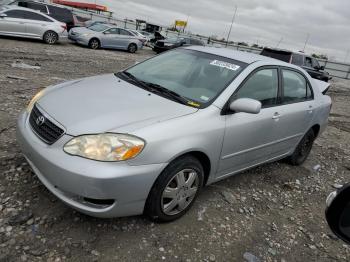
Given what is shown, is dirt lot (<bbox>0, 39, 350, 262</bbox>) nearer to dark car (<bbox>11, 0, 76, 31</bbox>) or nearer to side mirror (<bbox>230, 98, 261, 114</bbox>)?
side mirror (<bbox>230, 98, 261, 114</bbox>)

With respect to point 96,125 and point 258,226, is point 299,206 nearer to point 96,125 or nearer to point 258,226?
point 258,226

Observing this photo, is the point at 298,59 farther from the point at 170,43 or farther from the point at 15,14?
the point at 15,14

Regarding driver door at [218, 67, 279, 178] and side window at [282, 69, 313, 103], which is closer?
driver door at [218, 67, 279, 178]

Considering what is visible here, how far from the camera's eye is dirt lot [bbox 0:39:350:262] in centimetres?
284

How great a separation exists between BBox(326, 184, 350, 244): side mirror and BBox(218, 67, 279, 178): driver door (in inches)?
77.2

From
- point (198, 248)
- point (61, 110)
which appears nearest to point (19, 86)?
point (61, 110)

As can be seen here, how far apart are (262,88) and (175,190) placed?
1.67 metres

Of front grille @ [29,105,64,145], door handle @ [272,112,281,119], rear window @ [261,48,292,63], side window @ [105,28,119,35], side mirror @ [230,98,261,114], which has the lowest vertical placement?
side window @ [105,28,119,35]

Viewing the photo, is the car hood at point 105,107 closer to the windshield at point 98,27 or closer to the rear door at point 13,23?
the rear door at point 13,23

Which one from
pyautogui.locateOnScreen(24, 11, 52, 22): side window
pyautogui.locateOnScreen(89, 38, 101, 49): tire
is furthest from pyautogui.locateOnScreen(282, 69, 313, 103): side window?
pyautogui.locateOnScreen(89, 38, 101, 49): tire

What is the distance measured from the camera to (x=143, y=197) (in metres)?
2.87

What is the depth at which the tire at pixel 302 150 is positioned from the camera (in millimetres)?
5191

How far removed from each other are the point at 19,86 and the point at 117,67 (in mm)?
5720

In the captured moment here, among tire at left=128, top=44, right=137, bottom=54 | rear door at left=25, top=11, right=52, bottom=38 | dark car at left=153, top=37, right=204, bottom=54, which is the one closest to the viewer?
rear door at left=25, top=11, right=52, bottom=38
